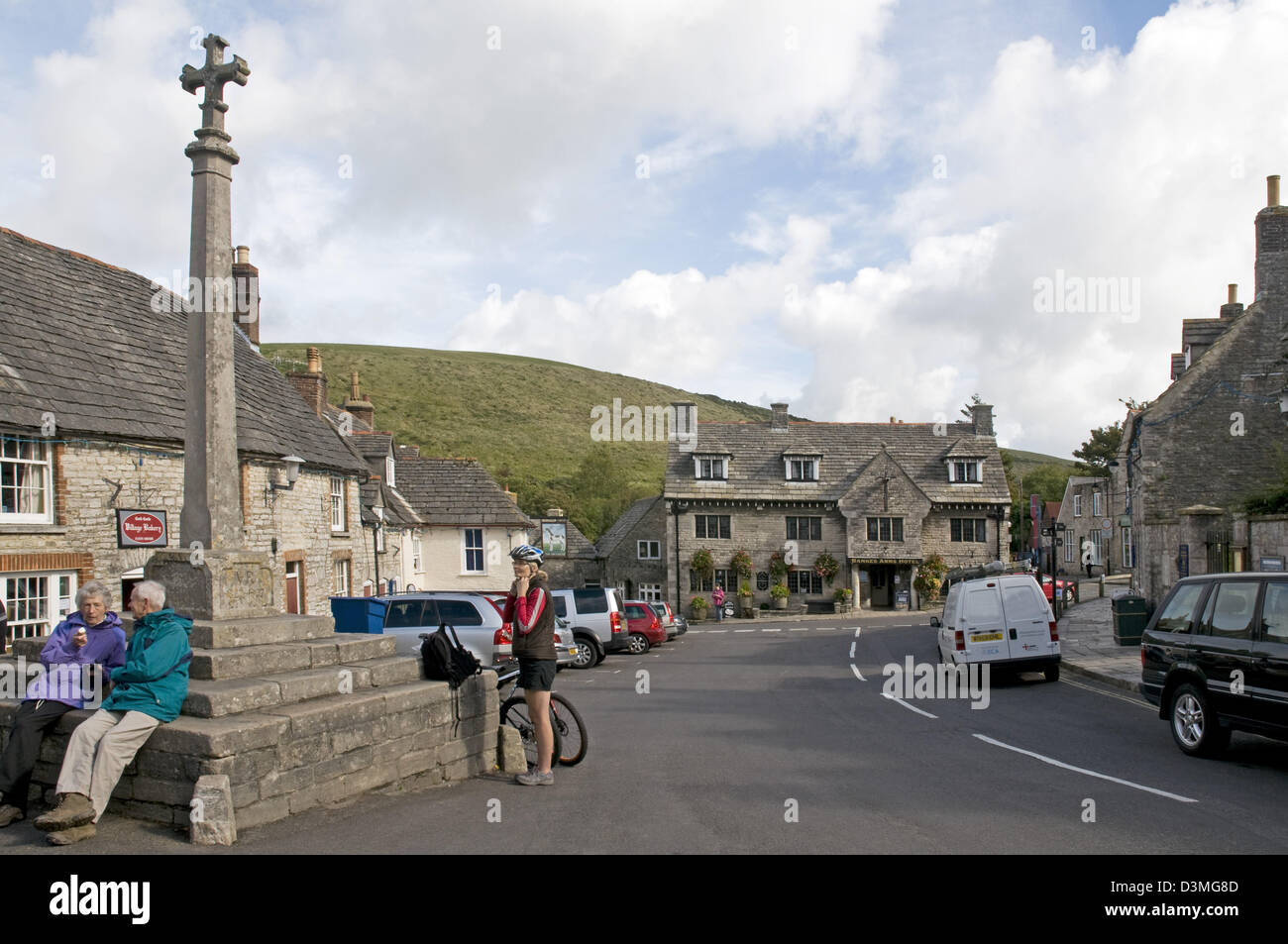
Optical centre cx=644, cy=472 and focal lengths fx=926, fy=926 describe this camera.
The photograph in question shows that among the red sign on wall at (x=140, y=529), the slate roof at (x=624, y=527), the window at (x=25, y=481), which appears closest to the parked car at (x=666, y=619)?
the red sign on wall at (x=140, y=529)

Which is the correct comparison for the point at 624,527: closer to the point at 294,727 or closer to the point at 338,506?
the point at 338,506

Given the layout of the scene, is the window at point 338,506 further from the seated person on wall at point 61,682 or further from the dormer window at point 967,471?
the dormer window at point 967,471

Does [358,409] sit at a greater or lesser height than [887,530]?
greater

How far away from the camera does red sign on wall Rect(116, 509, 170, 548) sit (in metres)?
15.9

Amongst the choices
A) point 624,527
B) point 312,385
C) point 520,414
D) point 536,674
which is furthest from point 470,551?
point 520,414

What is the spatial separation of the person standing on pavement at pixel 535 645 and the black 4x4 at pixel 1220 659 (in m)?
6.74

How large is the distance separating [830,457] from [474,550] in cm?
2353

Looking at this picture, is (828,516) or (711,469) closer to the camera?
(828,516)

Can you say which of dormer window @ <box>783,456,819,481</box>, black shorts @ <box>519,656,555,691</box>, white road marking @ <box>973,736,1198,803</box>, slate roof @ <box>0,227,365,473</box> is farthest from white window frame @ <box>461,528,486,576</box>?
black shorts @ <box>519,656,555,691</box>

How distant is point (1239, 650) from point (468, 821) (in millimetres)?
7641

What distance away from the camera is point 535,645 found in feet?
25.7

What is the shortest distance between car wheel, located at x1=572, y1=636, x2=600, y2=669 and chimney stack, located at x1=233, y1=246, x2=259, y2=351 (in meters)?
12.6
